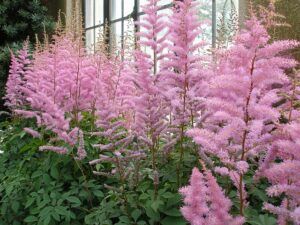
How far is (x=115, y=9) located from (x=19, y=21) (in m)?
2.38

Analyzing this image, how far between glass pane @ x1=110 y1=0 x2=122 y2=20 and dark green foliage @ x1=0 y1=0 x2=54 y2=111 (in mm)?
1568

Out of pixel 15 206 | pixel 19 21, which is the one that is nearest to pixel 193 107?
pixel 15 206

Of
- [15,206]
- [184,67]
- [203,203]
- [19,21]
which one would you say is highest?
[19,21]

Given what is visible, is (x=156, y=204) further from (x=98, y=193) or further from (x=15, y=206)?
(x=15, y=206)

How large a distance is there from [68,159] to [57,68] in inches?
20.5

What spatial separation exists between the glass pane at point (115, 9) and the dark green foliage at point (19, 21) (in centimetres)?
157

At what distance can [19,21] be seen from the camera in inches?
293

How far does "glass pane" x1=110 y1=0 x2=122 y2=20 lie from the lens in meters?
5.57

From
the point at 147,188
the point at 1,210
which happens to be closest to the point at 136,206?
the point at 147,188

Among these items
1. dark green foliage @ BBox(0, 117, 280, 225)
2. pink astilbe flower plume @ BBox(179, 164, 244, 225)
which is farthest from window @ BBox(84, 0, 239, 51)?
pink astilbe flower plume @ BBox(179, 164, 244, 225)

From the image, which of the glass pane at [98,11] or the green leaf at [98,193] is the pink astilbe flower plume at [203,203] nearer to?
the green leaf at [98,193]

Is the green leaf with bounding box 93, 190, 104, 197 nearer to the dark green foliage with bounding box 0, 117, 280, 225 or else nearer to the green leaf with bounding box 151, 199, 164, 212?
the dark green foliage with bounding box 0, 117, 280, 225

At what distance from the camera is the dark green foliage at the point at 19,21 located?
23.3 feet

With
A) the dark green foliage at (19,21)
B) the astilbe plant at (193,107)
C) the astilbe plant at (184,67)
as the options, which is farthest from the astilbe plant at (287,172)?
the dark green foliage at (19,21)
